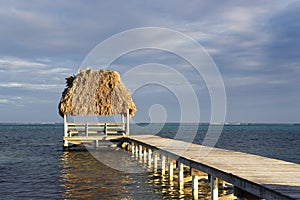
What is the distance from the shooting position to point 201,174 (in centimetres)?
1303

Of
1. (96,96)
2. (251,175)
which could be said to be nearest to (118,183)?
(251,175)

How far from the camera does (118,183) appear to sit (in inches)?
666

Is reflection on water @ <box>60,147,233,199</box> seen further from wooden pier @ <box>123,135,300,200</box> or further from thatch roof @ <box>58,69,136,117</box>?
thatch roof @ <box>58,69,136,117</box>

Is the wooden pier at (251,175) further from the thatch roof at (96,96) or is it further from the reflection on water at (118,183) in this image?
the thatch roof at (96,96)

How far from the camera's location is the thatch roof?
30703 mm

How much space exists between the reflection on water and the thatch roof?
678 cm

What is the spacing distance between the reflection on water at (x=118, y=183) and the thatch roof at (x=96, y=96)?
267 inches

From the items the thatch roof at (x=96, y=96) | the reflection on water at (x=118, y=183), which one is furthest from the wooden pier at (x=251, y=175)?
the thatch roof at (x=96, y=96)

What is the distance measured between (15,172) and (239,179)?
1511 cm

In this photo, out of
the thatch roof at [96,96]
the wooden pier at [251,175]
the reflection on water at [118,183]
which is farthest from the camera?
the thatch roof at [96,96]

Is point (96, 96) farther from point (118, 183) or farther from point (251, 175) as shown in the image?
point (251, 175)

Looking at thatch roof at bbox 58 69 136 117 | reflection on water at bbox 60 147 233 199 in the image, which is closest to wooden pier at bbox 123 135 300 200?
reflection on water at bbox 60 147 233 199

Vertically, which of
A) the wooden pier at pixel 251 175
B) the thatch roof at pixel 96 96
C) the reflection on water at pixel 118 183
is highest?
the thatch roof at pixel 96 96

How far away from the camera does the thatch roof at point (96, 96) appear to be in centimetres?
3070
